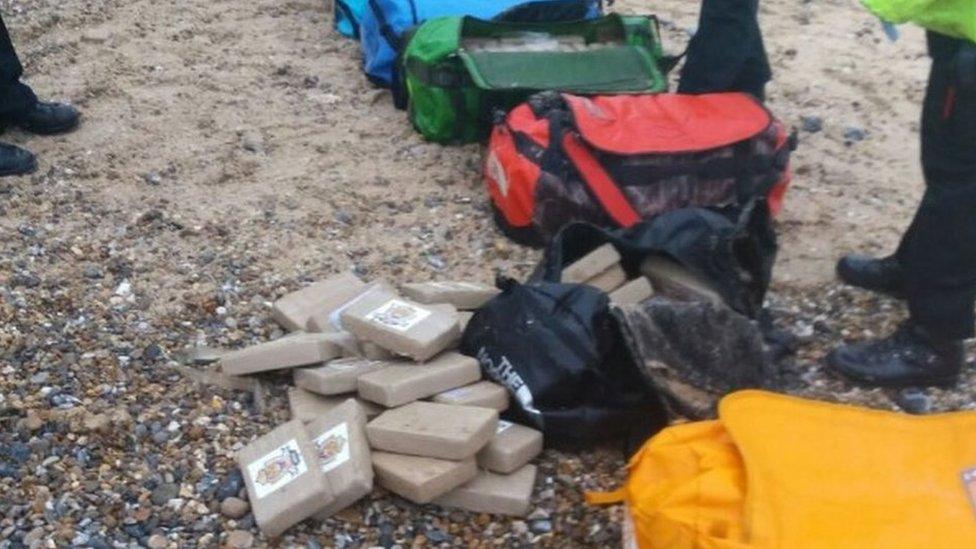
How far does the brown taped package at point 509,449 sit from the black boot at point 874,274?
4.37ft

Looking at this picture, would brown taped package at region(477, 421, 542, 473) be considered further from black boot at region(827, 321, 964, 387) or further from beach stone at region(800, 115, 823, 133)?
beach stone at region(800, 115, 823, 133)

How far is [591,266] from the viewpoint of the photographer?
3271mm

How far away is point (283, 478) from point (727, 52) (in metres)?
2.20

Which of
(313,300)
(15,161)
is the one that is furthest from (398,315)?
(15,161)

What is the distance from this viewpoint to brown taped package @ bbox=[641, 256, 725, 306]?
3.19 m

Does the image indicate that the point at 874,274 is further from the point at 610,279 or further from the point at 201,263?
the point at 201,263

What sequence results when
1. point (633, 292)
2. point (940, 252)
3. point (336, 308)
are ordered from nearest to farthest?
point (940, 252)
point (633, 292)
point (336, 308)

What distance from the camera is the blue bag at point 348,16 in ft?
17.6

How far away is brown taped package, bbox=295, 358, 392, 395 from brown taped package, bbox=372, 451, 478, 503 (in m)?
0.24

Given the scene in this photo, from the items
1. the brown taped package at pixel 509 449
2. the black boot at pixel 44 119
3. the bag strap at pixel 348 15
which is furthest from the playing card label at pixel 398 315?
the bag strap at pixel 348 15

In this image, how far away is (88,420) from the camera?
300cm

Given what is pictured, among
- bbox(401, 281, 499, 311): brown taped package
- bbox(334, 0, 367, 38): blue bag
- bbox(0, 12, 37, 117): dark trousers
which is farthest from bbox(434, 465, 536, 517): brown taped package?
bbox(334, 0, 367, 38): blue bag

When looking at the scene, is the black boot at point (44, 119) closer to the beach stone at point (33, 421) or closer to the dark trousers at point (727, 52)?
the beach stone at point (33, 421)

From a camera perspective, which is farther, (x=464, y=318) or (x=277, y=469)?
(x=464, y=318)
